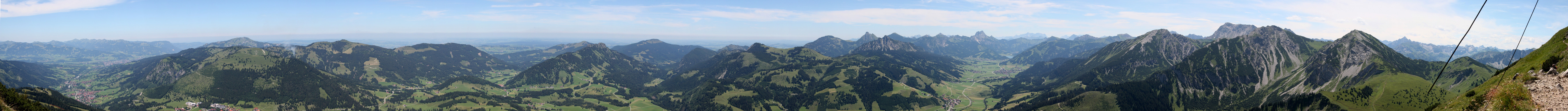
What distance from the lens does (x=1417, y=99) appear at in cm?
19675

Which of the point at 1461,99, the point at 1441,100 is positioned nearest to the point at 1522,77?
the point at 1461,99

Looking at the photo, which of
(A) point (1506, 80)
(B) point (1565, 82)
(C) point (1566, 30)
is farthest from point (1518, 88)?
(C) point (1566, 30)

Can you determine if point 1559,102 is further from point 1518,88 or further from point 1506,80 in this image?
point 1506,80

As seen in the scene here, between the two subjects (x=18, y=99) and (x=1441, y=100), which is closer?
(x=18, y=99)

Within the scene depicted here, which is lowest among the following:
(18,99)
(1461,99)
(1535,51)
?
(18,99)

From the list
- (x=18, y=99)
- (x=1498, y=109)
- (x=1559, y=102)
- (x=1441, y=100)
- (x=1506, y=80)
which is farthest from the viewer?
(x=1441, y=100)

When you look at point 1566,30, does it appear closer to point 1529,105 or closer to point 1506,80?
point 1506,80

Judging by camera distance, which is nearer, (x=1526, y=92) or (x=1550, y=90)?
(x=1550, y=90)

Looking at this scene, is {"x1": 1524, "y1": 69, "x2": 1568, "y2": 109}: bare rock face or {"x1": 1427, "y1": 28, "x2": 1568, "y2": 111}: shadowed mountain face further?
{"x1": 1427, "y1": 28, "x2": 1568, "y2": 111}: shadowed mountain face

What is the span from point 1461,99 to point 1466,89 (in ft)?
409

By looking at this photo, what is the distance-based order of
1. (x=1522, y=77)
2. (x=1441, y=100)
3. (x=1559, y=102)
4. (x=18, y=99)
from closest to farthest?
(x=1559, y=102)
(x=1522, y=77)
(x=18, y=99)
(x=1441, y=100)

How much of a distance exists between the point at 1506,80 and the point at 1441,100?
5409 inches

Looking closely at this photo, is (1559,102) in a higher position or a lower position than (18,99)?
higher

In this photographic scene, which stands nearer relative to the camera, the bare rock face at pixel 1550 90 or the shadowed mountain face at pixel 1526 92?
the bare rock face at pixel 1550 90
